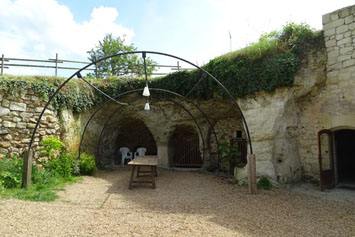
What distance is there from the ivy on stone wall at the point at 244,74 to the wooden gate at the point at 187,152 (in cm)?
280

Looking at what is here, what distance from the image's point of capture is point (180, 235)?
132 inches

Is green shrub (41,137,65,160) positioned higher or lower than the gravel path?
higher

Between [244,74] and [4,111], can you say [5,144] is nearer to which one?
[4,111]

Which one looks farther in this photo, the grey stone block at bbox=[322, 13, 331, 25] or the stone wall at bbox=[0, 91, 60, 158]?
the stone wall at bbox=[0, 91, 60, 158]

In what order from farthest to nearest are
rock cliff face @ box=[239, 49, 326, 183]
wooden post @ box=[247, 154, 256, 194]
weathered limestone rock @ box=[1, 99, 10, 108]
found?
weathered limestone rock @ box=[1, 99, 10, 108] < rock cliff face @ box=[239, 49, 326, 183] < wooden post @ box=[247, 154, 256, 194]

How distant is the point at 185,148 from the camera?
10.9 meters

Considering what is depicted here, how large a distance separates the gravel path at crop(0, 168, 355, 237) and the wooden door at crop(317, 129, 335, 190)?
1173 mm

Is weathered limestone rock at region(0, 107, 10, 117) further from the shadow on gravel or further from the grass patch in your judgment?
the shadow on gravel

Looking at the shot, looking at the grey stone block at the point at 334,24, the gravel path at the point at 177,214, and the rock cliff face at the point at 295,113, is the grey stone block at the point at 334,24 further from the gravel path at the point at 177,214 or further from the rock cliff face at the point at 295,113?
the gravel path at the point at 177,214

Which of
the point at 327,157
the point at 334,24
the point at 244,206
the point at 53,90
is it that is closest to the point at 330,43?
the point at 334,24

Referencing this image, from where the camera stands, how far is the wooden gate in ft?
35.3

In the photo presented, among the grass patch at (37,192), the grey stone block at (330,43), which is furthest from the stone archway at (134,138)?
the grey stone block at (330,43)

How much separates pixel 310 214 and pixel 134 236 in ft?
11.3

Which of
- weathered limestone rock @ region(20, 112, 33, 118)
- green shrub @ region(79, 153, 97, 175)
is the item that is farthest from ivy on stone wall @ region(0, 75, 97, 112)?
green shrub @ region(79, 153, 97, 175)
